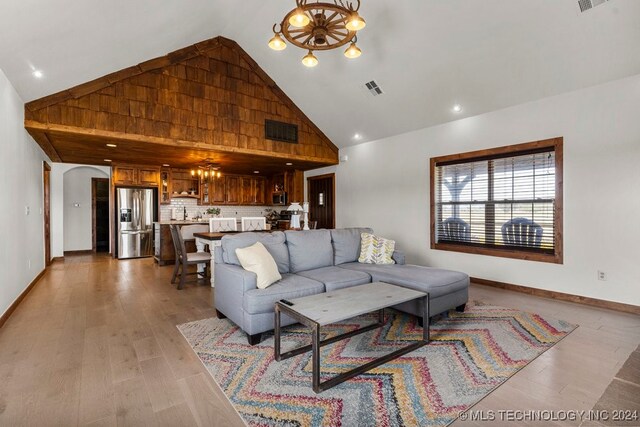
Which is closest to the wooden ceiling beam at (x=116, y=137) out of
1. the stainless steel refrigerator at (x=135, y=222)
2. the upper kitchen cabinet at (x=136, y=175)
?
the upper kitchen cabinet at (x=136, y=175)

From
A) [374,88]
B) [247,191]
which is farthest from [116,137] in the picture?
[247,191]

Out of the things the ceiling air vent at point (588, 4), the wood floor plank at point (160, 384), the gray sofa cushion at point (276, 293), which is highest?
the ceiling air vent at point (588, 4)

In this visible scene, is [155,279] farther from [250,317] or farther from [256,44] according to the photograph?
[256,44]

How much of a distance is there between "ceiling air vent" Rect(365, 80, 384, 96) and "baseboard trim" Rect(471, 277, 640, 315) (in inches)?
135

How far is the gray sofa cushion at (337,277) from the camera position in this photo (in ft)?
10.8

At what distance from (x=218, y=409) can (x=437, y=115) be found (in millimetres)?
5148

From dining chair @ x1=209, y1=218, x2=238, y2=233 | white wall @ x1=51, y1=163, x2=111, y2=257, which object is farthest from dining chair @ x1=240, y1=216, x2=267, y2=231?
white wall @ x1=51, y1=163, x2=111, y2=257

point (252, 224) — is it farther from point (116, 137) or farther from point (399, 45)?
point (399, 45)

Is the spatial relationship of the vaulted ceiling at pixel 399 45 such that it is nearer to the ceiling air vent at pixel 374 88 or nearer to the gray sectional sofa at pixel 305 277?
the ceiling air vent at pixel 374 88

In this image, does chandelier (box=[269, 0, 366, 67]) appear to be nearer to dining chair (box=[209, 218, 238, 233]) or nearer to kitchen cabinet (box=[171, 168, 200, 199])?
dining chair (box=[209, 218, 238, 233])

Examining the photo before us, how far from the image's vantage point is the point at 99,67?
432 cm

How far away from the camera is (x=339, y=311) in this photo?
229 cm

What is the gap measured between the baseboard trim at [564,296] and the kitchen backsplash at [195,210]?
6.58m

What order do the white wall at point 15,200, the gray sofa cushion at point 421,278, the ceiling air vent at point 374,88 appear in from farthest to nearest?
the ceiling air vent at point 374,88
the white wall at point 15,200
the gray sofa cushion at point 421,278
